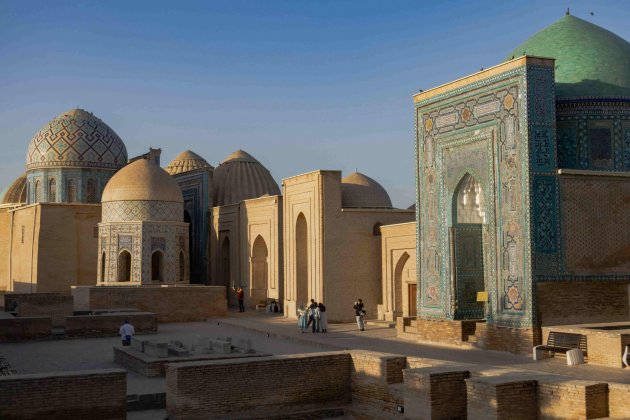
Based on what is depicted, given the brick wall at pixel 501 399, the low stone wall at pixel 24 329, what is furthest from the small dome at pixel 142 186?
the brick wall at pixel 501 399

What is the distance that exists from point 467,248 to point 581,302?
2.91 metres

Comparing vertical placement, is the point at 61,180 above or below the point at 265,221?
above

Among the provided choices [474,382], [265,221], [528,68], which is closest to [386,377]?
[474,382]

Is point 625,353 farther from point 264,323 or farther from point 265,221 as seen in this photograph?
point 265,221

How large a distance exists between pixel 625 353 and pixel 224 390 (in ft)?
21.0

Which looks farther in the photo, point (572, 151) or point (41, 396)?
point (572, 151)

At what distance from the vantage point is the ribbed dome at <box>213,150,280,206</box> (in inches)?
1373

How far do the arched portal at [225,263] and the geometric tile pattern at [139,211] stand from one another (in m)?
3.10

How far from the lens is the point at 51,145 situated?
113ft

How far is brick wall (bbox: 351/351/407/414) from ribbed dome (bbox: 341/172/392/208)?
1426 centimetres

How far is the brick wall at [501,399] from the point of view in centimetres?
913

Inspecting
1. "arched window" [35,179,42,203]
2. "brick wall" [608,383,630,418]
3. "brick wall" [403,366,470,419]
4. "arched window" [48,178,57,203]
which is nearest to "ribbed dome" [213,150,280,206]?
"arched window" [48,178,57,203]

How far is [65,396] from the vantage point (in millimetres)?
10500

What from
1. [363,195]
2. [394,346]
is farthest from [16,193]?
[394,346]
